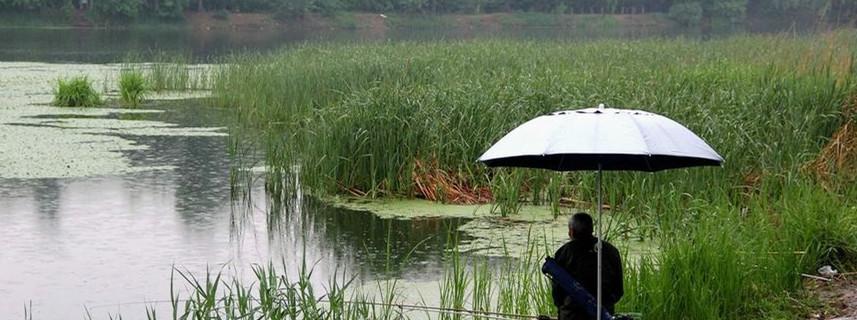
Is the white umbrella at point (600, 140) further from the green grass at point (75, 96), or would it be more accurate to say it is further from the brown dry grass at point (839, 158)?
the green grass at point (75, 96)

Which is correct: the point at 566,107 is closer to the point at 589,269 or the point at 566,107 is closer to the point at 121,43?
the point at 589,269

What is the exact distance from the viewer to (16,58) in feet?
91.0


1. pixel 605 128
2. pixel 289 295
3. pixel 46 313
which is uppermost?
pixel 605 128

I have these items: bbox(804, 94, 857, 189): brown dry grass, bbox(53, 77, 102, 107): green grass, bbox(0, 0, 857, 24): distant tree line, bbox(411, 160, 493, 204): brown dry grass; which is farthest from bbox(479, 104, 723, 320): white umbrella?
bbox(0, 0, 857, 24): distant tree line

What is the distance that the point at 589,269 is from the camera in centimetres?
439

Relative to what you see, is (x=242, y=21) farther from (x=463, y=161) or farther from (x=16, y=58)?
(x=463, y=161)

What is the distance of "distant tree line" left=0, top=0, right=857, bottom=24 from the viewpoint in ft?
165

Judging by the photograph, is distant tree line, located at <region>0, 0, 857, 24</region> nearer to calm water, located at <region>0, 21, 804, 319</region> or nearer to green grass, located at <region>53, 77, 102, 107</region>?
green grass, located at <region>53, 77, 102, 107</region>

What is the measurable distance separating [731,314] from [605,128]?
68.6 inches

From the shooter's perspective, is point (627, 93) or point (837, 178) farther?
point (627, 93)

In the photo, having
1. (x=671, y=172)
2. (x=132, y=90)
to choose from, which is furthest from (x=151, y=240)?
(x=132, y=90)

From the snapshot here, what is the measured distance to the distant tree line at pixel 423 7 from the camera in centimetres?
5034

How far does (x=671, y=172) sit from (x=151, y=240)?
3518 millimetres

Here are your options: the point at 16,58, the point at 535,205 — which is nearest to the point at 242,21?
the point at 16,58
